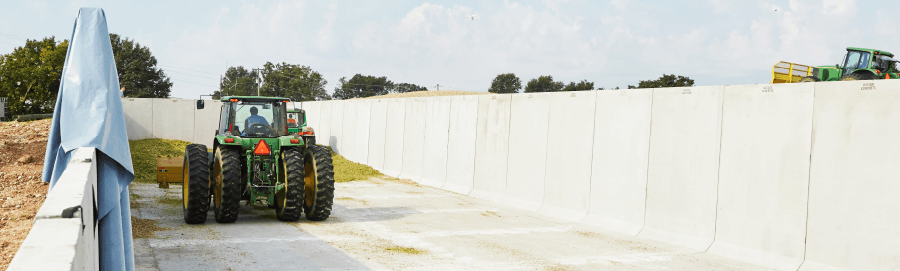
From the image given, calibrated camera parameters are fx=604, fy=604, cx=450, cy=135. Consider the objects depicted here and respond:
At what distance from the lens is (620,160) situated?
10.5 m

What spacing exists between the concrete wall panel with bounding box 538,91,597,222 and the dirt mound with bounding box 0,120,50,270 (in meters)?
8.43

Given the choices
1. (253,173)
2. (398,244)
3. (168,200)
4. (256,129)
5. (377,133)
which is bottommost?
(168,200)

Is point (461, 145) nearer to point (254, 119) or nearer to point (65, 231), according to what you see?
point (254, 119)

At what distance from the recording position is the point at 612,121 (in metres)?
10.8

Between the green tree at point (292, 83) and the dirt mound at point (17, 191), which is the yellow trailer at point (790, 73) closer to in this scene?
the dirt mound at point (17, 191)

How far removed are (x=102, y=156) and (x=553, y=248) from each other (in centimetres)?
621

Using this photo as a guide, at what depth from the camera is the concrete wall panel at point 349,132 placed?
76.9ft

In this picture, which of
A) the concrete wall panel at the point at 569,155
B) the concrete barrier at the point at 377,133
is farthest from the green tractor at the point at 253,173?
the concrete barrier at the point at 377,133

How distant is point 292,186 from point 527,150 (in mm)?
5502

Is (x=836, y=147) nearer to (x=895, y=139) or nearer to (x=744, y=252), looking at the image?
(x=895, y=139)

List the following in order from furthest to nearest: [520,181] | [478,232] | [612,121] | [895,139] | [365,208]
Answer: [520,181] < [365,208] < [612,121] < [478,232] < [895,139]

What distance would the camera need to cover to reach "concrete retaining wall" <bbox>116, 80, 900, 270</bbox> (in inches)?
281

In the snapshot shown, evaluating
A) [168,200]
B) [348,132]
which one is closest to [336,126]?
[348,132]

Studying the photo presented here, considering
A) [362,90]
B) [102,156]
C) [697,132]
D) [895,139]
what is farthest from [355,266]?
[362,90]
